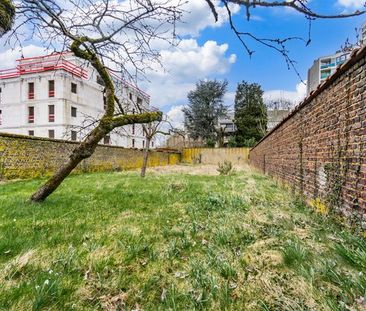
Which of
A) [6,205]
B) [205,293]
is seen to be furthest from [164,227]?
[6,205]

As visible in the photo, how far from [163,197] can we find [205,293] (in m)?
4.49

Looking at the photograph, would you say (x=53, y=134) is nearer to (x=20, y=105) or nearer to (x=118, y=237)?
(x=20, y=105)

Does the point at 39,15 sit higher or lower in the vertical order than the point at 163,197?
higher

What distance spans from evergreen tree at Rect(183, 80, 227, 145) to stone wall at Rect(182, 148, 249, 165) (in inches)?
242

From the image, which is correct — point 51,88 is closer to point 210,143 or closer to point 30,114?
point 30,114

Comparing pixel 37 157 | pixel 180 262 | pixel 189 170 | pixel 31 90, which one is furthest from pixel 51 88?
pixel 180 262

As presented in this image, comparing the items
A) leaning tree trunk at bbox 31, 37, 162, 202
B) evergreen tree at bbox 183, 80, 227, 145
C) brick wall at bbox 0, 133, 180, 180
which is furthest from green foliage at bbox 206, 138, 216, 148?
leaning tree trunk at bbox 31, 37, 162, 202

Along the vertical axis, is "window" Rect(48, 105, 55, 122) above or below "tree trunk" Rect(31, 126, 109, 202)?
above

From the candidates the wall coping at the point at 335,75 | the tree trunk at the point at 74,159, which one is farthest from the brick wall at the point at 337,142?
the tree trunk at the point at 74,159

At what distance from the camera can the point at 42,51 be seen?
492cm

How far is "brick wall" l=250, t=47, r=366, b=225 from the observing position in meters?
3.23

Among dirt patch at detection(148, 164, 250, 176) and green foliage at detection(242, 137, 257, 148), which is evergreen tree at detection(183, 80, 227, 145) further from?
dirt patch at detection(148, 164, 250, 176)

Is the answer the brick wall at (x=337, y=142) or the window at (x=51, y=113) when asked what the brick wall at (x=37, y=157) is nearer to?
the brick wall at (x=337, y=142)

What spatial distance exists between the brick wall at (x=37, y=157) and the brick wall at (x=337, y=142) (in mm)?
10508
